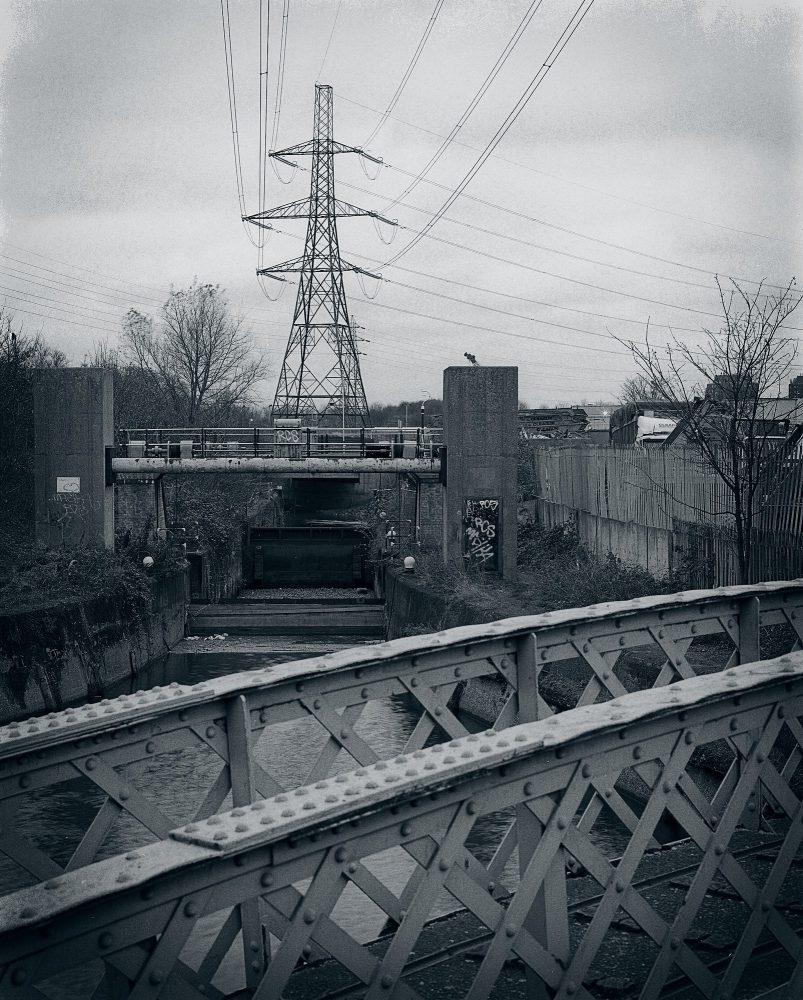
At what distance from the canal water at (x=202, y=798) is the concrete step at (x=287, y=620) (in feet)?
35.5

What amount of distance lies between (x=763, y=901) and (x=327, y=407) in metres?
51.2

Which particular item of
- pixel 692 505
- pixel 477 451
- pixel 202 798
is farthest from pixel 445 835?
pixel 477 451

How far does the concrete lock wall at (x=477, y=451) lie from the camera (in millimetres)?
32188

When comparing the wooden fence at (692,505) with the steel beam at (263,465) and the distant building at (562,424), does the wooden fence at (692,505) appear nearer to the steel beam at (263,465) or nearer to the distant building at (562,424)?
the steel beam at (263,465)

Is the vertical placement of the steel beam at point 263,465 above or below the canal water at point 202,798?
above

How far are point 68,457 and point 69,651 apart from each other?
1029 cm

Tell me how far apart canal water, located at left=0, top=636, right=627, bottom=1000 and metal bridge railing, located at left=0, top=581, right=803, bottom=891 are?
9.80 feet

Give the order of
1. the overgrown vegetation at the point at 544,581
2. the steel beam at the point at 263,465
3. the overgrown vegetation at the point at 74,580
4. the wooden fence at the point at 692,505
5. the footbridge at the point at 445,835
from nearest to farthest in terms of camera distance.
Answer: the footbridge at the point at 445,835
the wooden fence at the point at 692,505
the overgrown vegetation at the point at 544,581
the overgrown vegetation at the point at 74,580
the steel beam at the point at 263,465

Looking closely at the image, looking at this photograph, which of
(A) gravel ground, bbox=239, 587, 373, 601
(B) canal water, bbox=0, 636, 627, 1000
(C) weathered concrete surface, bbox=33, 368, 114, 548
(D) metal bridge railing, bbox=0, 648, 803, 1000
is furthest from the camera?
(A) gravel ground, bbox=239, 587, 373, 601

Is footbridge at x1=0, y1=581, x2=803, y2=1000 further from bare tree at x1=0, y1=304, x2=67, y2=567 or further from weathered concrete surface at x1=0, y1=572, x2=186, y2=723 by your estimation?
bare tree at x1=0, y1=304, x2=67, y2=567

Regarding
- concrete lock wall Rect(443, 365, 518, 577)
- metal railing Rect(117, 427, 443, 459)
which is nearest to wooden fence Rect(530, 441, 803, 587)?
concrete lock wall Rect(443, 365, 518, 577)

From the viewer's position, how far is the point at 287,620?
Result: 34219mm

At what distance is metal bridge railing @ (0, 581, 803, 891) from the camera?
5238mm

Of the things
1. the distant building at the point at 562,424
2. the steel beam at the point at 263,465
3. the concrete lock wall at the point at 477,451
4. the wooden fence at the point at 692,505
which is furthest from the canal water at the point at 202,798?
the distant building at the point at 562,424
